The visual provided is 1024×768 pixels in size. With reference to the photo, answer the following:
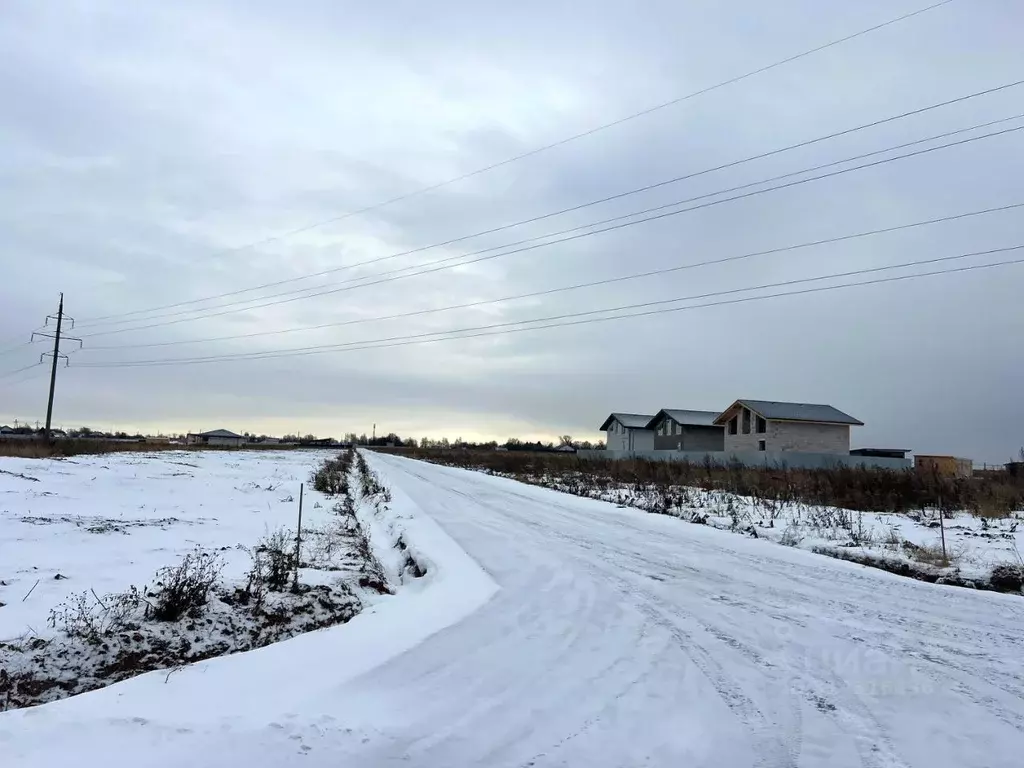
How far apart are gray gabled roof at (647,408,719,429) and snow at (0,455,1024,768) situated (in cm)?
5927

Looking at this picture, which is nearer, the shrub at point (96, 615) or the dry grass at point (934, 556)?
the shrub at point (96, 615)

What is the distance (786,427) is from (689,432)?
41.3 feet

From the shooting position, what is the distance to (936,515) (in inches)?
784

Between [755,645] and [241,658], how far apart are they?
464 centimetres

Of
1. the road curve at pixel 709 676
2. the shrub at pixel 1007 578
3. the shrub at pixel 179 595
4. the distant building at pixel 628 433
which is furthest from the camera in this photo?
the distant building at pixel 628 433

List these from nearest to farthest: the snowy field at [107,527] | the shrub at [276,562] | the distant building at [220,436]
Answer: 1. the snowy field at [107,527]
2. the shrub at [276,562]
3. the distant building at [220,436]

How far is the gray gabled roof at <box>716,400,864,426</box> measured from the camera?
56.1 meters

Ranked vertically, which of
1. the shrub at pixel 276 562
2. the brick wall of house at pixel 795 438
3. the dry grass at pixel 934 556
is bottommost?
the dry grass at pixel 934 556

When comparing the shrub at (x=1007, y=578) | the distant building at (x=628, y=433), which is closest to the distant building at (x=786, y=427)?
the distant building at (x=628, y=433)

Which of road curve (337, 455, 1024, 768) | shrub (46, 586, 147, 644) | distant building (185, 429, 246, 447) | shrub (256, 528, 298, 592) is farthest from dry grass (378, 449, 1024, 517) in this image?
distant building (185, 429, 246, 447)

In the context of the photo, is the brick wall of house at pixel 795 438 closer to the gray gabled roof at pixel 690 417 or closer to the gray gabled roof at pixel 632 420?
the gray gabled roof at pixel 690 417

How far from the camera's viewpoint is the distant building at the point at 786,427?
183ft

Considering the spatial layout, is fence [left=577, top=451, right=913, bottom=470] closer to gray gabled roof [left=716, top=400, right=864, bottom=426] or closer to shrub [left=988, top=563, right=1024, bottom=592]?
gray gabled roof [left=716, top=400, right=864, bottom=426]

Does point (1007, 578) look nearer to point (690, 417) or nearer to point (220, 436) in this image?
point (690, 417)
